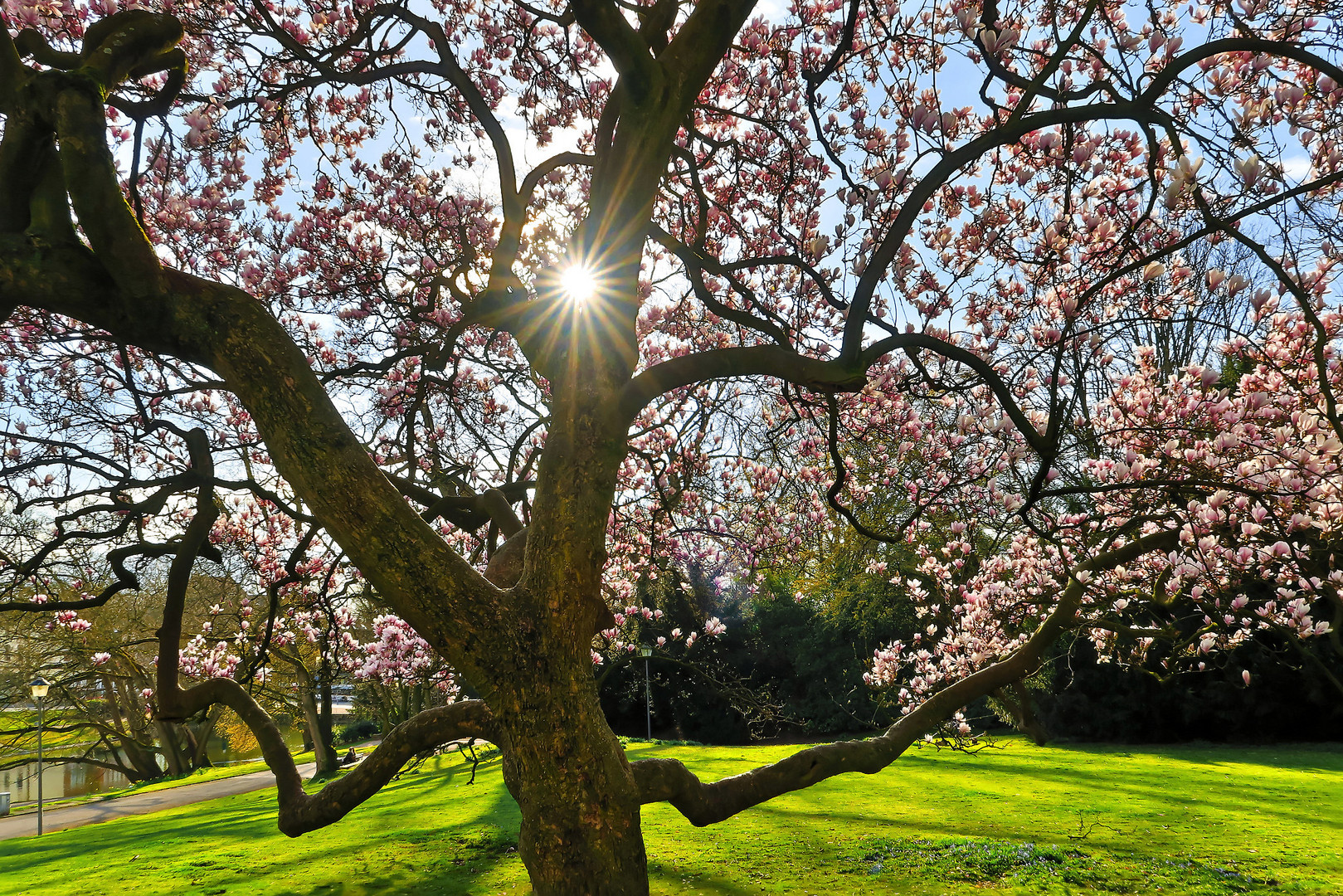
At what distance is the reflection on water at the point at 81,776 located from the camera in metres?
28.2

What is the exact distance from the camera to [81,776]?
115 feet

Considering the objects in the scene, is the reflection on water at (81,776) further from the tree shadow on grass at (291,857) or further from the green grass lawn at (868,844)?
the green grass lawn at (868,844)

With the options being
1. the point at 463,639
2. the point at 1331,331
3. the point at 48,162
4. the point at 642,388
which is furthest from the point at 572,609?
the point at 1331,331

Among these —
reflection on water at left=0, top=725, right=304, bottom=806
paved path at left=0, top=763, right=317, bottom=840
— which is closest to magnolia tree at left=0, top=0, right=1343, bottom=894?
paved path at left=0, top=763, right=317, bottom=840

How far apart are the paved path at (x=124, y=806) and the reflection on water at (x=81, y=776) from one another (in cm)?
767

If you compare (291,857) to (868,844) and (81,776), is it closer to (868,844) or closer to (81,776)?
(868,844)

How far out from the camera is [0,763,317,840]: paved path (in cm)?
1455

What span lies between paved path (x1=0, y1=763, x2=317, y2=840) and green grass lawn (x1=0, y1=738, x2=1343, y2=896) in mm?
4572

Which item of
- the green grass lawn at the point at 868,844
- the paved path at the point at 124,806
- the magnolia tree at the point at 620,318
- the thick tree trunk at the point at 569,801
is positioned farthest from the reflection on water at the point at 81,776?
the thick tree trunk at the point at 569,801

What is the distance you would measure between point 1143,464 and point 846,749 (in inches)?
99.3

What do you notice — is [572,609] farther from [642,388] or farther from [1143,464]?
[1143,464]

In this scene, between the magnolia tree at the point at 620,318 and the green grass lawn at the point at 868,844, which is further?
the green grass lawn at the point at 868,844

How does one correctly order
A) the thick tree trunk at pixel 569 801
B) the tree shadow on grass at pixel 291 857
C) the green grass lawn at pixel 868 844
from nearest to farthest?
the thick tree trunk at pixel 569 801 < the green grass lawn at pixel 868 844 < the tree shadow on grass at pixel 291 857

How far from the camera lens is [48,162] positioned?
2.98 m
